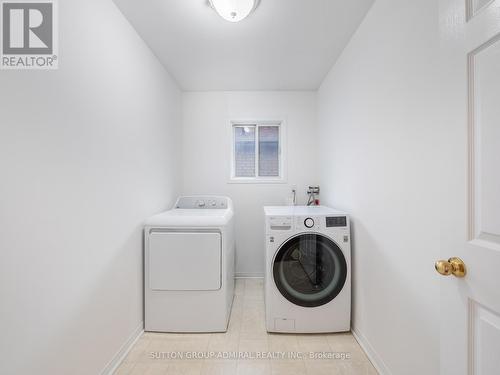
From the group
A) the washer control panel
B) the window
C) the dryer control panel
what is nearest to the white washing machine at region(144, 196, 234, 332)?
the washer control panel

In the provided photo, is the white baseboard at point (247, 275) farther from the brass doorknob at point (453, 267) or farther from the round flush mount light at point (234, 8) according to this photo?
the round flush mount light at point (234, 8)

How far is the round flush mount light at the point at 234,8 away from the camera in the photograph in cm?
148

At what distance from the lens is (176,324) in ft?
6.28

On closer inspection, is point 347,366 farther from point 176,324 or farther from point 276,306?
point 176,324

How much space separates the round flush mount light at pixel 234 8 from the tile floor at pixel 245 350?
2350mm

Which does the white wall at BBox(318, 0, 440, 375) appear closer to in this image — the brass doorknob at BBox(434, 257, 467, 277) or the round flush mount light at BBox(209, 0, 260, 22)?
the brass doorknob at BBox(434, 257, 467, 277)

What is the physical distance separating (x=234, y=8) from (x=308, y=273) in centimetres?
200

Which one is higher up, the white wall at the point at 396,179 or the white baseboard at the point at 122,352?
the white wall at the point at 396,179

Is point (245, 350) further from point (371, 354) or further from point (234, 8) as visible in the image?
point (234, 8)

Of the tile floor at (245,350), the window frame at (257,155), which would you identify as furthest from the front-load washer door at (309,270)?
the window frame at (257,155)

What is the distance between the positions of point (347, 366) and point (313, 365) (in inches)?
8.8

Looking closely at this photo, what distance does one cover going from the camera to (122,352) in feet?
5.32

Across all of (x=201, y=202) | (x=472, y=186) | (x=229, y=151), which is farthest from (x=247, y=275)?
(x=472, y=186)

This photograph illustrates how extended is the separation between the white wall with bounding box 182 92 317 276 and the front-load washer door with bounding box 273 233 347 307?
116cm
